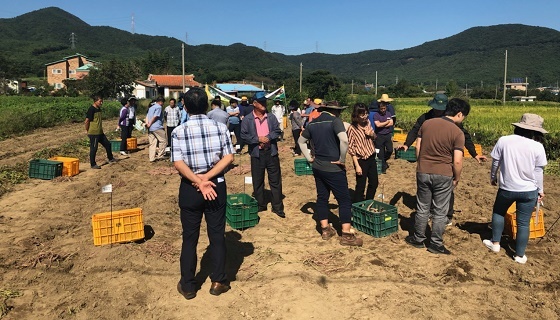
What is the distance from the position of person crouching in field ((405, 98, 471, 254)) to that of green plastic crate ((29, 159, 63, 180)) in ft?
26.1

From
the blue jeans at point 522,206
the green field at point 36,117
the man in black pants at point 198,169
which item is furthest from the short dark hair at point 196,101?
the green field at point 36,117

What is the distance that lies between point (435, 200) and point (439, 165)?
472mm

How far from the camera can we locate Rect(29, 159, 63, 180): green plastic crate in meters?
8.86

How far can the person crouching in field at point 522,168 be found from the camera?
4539mm

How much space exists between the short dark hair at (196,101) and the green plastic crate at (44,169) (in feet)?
22.1

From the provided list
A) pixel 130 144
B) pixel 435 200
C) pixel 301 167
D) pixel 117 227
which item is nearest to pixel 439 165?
pixel 435 200

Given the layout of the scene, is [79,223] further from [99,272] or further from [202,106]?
[202,106]

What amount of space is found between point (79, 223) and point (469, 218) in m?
6.28

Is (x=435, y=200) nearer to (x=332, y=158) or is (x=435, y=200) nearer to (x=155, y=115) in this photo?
(x=332, y=158)

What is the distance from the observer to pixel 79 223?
6.05 metres

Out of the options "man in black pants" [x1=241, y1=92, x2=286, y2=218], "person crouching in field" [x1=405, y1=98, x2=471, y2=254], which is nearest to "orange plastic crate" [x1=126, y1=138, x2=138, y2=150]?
"man in black pants" [x1=241, y1=92, x2=286, y2=218]

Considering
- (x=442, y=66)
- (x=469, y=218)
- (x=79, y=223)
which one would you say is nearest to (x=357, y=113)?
(x=469, y=218)

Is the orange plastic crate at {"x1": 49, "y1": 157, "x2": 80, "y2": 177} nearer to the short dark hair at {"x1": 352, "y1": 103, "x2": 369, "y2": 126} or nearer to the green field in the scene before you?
the short dark hair at {"x1": 352, "y1": 103, "x2": 369, "y2": 126}

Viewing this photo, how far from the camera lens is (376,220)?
550 cm
